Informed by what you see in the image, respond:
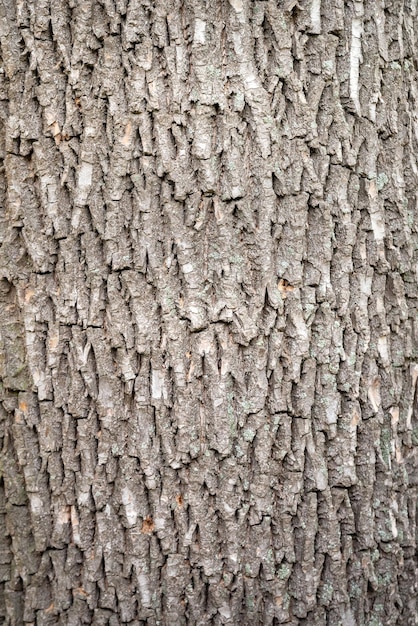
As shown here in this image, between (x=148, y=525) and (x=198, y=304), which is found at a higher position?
(x=198, y=304)

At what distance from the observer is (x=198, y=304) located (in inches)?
62.8

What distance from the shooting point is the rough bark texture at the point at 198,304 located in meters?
1.57

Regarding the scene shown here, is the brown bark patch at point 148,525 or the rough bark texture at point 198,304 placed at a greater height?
the rough bark texture at point 198,304

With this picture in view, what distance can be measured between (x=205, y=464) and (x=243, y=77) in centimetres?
106

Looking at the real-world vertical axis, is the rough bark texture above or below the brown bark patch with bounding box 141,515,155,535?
above

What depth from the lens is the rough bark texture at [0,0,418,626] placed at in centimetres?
157

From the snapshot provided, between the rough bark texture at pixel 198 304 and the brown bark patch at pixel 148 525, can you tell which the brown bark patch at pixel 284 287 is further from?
the brown bark patch at pixel 148 525

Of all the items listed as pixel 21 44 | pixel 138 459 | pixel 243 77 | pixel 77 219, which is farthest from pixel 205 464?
pixel 21 44

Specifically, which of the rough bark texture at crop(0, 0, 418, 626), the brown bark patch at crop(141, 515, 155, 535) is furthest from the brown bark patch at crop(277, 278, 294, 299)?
the brown bark patch at crop(141, 515, 155, 535)

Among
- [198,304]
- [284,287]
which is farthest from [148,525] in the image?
[284,287]

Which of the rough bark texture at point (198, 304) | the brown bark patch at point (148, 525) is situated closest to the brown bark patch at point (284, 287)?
the rough bark texture at point (198, 304)

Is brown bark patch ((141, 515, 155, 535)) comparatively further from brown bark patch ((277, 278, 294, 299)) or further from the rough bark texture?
brown bark patch ((277, 278, 294, 299))

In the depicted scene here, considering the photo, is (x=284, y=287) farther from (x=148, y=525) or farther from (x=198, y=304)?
(x=148, y=525)

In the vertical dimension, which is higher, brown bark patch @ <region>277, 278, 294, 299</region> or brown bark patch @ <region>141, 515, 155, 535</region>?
brown bark patch @ <region>277, 278, 294, 299</region>
